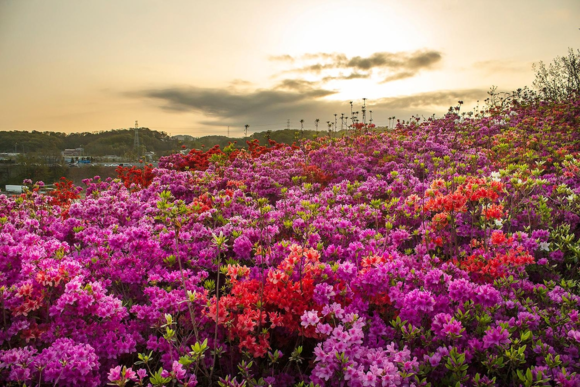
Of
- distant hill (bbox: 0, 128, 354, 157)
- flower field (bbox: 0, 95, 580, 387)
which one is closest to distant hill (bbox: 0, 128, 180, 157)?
distant hill (bbox: 0, 128, 354, 157)

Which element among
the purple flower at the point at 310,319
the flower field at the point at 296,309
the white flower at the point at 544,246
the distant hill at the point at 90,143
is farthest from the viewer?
the distant hill at the point at 90,143

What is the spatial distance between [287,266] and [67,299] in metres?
1.66

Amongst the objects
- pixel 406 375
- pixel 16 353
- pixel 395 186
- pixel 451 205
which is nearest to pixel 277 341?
pixel 406 375

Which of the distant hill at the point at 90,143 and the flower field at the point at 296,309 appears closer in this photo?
the flower field at the point at 296,309

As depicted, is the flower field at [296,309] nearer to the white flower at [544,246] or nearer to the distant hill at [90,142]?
the white flower at [544,246]

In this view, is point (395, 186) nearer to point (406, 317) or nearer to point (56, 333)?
point (406, 317)

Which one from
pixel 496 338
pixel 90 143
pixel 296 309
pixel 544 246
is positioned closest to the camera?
pixel 496 338

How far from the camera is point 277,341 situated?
2.87m

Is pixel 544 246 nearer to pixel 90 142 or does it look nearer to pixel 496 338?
pixel 496 338

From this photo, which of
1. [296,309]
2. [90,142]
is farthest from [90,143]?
[296,309]

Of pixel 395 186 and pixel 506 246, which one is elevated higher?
pixel 395 186

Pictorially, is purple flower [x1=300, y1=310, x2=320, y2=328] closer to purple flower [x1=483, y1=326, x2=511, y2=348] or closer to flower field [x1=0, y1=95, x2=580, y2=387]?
flower field [x1=0, y1=95, x2=580, y2=387]

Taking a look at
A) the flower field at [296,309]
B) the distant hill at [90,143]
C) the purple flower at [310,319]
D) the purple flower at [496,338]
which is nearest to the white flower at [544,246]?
the flower field at [296,309]

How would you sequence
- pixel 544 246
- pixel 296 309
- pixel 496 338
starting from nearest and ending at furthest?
1. pixel 496 338
2. pixel 296 309
3. pixel 544 246
